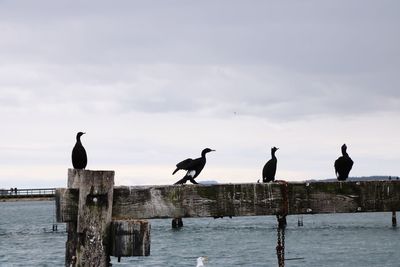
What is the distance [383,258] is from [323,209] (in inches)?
2576

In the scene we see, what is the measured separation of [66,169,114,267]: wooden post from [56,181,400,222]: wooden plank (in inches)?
6.7

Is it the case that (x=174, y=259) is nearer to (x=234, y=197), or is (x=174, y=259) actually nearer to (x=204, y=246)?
(x=204, y=246)

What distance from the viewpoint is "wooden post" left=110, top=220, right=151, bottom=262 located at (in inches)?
287

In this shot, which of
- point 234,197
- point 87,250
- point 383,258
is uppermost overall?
point 234,197

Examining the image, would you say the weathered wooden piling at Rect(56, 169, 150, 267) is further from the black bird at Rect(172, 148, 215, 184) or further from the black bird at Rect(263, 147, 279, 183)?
the black bird at Rect(263, 147, 279, 183)

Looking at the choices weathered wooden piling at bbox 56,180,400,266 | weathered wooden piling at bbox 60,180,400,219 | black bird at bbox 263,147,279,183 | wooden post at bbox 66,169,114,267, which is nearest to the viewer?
wooden post at bbox 66,169,114,267

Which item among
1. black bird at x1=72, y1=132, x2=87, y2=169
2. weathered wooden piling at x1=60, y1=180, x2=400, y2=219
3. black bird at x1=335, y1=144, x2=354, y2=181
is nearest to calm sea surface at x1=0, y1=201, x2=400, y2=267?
black bird at x1=72, y1=132, x2=87, y2=169

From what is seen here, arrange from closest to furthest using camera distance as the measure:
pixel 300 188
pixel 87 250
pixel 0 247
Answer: pixel 87 250 → pixel 300 188 → pixel 0 247

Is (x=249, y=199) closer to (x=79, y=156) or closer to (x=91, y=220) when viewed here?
(x=91, y=220)

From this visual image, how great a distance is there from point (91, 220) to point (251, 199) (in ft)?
5.27

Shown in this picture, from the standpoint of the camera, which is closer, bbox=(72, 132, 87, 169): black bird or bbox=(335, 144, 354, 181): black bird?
bbox=(335, 144, 354, 181): black bird

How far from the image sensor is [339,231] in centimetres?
11019

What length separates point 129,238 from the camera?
24.0 ft

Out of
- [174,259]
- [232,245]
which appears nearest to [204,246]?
[232,245]
